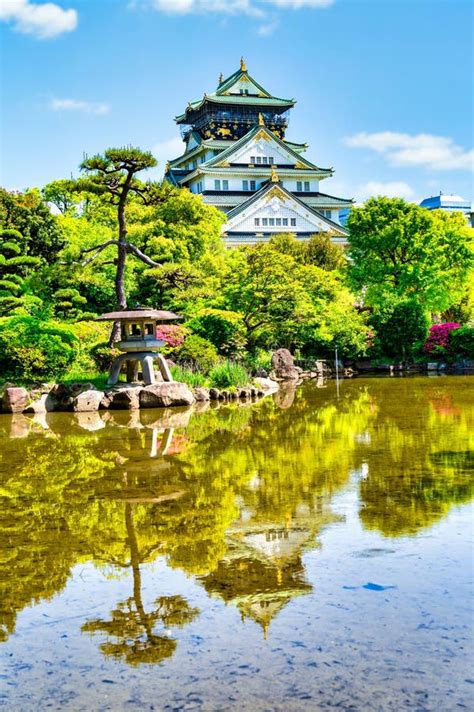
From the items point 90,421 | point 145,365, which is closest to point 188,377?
point 145,365

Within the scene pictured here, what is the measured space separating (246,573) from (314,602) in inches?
23.5

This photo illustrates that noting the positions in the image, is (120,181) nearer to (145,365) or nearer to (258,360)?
(145,365)

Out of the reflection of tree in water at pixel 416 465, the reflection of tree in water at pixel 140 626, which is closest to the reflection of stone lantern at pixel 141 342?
the reflection of tree in water at pixel 416 465

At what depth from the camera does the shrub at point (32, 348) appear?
53.7 ft

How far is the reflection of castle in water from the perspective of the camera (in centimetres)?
394

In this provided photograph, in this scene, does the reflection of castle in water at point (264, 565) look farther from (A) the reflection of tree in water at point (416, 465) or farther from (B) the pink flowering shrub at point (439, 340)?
(B) the pink flowering shrub at point (439, 340)

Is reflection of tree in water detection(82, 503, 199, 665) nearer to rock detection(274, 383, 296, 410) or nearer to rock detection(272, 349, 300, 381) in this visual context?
rock detection(274, 383, 296, 410)

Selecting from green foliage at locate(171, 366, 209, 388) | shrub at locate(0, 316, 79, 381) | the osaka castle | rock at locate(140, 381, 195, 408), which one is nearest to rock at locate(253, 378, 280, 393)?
green foliage at locate(171, 366, 209, 388)

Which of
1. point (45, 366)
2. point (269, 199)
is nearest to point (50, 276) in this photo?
point (45, 366)

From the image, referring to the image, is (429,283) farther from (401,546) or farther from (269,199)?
(401,546)

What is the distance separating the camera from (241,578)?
Result: 4305 mm

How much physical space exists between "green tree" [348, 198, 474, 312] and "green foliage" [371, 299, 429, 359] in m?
0.66

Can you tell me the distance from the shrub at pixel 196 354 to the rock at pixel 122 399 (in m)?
3.50

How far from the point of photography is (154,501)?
6367 millimetres
